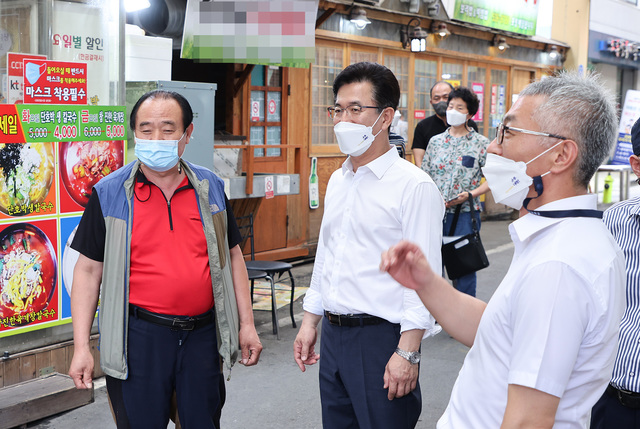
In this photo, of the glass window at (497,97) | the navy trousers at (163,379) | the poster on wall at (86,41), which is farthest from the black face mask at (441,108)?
the glass window at (497,97)

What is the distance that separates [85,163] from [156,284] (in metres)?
2.40

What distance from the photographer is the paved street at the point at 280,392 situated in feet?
15.7

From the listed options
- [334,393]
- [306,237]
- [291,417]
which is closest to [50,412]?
[291,417]

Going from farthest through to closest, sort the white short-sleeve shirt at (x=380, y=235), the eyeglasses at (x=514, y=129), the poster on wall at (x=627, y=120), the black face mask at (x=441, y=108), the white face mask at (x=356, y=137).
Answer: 1. the poster on wall at (x=627, y=120)
2. the black face mask at (x=441, y=108)
3. the white face mask at (x=356, y=137)
4. the white short-sleeve shirt at (x=380, y=235)
5. the eyeglasses at (x=514, y=129)

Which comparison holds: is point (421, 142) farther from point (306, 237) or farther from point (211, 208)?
point (211, 208)

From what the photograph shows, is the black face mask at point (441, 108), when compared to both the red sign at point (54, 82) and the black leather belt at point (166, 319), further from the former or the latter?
the black leather belt at point (166, 319)

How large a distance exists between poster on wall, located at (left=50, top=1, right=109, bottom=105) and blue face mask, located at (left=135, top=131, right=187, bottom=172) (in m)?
2.23

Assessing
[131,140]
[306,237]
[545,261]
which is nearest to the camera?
[545,261]

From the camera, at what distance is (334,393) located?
3018mm

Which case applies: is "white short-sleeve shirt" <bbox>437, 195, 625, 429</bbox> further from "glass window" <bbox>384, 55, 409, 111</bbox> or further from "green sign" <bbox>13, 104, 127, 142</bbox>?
"glass window" <bbox>384, 55, 409, 111</bbox>

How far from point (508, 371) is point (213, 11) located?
6.29m

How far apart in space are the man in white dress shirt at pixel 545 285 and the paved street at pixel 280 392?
9.74ft

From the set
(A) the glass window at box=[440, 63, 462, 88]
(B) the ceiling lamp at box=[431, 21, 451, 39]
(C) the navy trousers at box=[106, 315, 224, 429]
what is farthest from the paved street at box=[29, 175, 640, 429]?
(A) the glass window at box=[440, 63, 462, 88]

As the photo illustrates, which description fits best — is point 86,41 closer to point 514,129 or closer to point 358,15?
point 514,129
